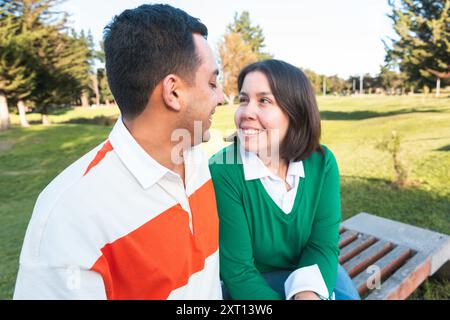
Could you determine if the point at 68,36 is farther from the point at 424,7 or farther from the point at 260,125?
the point at 260,125

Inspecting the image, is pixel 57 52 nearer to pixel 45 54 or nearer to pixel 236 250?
pixel 45 54

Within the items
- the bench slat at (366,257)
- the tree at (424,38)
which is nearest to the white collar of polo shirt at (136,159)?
the bench slat at (366,257)

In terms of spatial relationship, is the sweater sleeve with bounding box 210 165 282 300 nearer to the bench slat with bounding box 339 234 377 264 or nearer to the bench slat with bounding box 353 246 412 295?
the bench slat with bounding box 353 246 412 295

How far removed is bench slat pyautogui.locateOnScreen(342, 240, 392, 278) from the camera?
7.90ft

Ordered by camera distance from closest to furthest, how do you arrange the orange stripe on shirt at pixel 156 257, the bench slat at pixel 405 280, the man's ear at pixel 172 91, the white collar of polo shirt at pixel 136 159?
the orange stripe on shirt at pixel 156 257, the white collar of polo shirt at pixel 136 159, the man's ear at pixel 172 91, the bench slat at pixel 405 280

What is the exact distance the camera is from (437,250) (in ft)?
9.04

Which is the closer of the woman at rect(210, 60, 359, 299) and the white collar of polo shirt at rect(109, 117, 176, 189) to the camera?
the white collar of polo shirt at rect(109, 117, 176, 189)

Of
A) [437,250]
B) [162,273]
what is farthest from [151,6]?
[437,250]

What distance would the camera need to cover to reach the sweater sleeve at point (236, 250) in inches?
66.3

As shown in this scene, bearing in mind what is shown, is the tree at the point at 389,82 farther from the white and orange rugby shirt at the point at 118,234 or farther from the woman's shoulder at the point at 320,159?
the white and orange rugby shirt at the point at 118,234

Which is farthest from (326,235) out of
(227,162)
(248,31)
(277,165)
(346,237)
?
(248,31)

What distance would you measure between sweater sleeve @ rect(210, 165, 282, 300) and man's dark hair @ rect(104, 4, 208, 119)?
0.68 m

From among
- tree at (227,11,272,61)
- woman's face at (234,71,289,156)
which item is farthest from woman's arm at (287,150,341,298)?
tree at (227,11,272,61)

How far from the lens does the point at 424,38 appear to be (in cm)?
1758
